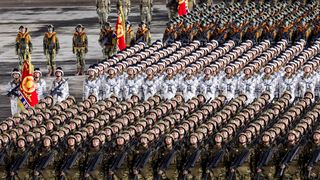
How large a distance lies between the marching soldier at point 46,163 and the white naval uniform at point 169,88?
11.0 m

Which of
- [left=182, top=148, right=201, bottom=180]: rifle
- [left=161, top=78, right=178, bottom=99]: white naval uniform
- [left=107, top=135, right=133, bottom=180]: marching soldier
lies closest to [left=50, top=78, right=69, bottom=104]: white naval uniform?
[left=161, top=78, right=178, bottom=99]: white naval uniform

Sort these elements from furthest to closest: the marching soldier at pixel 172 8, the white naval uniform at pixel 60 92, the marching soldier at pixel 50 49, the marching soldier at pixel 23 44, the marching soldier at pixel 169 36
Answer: the marching soldier at pixel 172 8, the marching soldier at pixel 50 49, the marching soldier at pixel 23 44, the marching soldier at pixel 169 36, the white naval uniform at pixel 60 92

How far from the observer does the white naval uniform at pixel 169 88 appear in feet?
159

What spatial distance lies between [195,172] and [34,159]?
451 cm

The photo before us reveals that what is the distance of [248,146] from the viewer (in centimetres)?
3750

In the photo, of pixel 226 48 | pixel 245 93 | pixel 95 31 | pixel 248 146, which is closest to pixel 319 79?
pixel 245 93

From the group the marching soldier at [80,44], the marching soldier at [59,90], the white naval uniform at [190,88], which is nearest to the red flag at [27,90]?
the marching soldier at [59,90]

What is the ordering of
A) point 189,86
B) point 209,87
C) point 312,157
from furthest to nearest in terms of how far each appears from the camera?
1. point 189,86
2. point 209,87
3. point 312,157

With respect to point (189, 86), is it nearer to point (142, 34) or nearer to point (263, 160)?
point (142, 34)

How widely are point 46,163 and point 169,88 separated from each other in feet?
38.3

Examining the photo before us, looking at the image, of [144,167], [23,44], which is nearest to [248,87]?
[144,167]

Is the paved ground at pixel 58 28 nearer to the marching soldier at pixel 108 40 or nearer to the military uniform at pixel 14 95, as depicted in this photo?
the marching soldier at pixel 108 40

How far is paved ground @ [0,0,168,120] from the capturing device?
60.9m

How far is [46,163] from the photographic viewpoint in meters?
37.6
